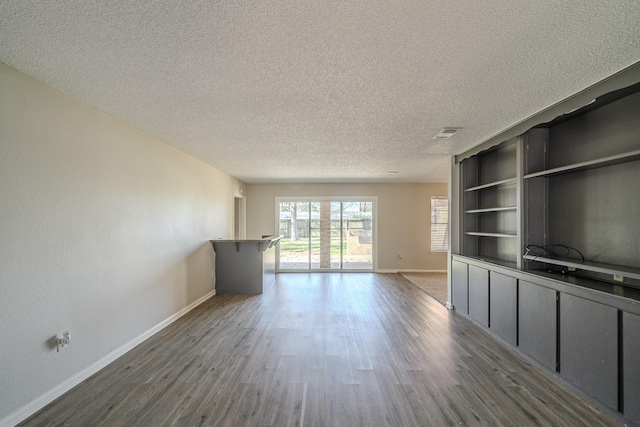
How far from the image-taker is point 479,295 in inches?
146

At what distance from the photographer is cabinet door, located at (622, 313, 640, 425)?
72.8 inches

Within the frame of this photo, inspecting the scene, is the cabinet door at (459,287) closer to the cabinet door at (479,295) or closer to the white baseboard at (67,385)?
the cabinet door at (479,295)

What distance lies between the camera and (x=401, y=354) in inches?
115

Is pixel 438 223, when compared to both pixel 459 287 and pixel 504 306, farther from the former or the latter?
pixel 504 306

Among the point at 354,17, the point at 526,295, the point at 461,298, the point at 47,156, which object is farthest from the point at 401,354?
the point at 47,156

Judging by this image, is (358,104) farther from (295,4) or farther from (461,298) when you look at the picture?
(461,298)

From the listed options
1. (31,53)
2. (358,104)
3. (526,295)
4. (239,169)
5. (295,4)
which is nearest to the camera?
(295,4)

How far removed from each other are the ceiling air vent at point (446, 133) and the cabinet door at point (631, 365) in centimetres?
219

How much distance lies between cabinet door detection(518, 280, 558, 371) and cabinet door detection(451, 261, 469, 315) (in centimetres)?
110

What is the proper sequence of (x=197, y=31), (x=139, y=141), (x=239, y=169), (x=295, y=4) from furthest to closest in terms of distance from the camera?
(x=239, y=169) → (x=139, y=141) → (x=197, y=31) → (x=295, y=4)

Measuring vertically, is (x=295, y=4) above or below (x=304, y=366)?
above

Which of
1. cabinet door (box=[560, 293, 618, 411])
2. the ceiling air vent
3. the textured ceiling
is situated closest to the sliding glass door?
the ceiling air vent

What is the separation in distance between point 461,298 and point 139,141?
475 cm

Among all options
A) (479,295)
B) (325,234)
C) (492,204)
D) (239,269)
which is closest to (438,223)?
(325,234)
